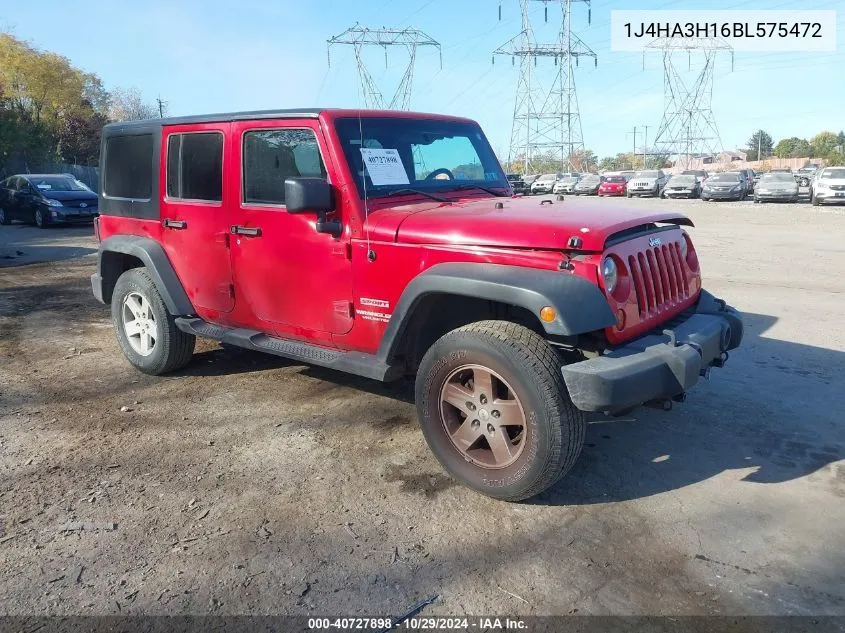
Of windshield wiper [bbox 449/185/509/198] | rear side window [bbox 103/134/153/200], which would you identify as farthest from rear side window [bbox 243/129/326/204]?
rear side window [bbox 103/134/153/200]

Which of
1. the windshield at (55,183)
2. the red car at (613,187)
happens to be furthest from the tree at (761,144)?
the windshield at (55,183)

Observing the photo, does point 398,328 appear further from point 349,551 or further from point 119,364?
point 119,364

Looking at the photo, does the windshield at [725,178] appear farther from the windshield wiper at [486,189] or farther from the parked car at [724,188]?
the windshield wiper at [486,189]

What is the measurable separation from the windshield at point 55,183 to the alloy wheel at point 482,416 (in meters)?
18.2

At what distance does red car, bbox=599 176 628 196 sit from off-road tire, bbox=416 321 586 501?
39.1 meters

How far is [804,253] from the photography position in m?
11.9

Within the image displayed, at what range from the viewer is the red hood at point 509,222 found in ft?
10.7

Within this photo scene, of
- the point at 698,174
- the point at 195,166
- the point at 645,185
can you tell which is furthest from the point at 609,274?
the point at 698,174

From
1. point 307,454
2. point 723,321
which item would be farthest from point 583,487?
point 307,454

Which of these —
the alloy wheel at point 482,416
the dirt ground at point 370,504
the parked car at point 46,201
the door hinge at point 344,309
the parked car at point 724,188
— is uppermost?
the parked car at point 724,188

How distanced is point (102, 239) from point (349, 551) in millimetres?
4064

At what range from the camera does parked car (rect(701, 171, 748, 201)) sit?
31688mm

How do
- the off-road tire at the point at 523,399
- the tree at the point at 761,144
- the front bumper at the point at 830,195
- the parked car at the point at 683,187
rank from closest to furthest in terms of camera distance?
the off-road tire at the point at 523,399, the front bumper at the point at 830,195, the parked car at the point at 683,187, the tree at the point at 761,144

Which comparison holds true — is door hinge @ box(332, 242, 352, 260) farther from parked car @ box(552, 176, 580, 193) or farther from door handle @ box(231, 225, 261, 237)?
parked car @ box(552, 176, 580, 193)
